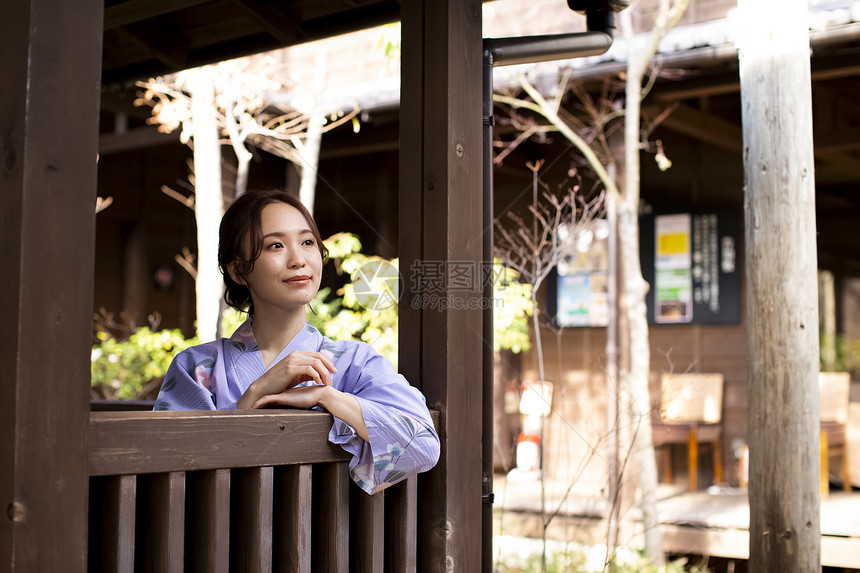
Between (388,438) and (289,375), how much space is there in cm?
25

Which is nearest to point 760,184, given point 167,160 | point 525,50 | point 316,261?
point 525,50

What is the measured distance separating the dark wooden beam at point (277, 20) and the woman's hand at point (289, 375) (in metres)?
1.62

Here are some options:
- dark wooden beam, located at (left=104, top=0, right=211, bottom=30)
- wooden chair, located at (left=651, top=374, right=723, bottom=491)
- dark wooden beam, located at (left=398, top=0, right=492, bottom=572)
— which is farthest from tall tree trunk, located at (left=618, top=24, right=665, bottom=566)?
dark wooden beam, located at (left=398, top=0, right=492, bottom=572)

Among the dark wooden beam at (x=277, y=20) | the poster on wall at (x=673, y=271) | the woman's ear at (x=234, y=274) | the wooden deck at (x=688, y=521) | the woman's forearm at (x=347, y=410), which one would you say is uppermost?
the dark wooden beam at (x=277, y=20)

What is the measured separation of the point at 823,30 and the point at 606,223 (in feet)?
8.22

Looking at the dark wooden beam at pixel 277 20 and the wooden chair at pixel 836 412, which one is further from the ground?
the dark wooden beam at pixel 277 20

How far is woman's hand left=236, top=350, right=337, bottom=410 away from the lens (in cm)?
186

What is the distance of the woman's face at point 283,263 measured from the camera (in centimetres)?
207

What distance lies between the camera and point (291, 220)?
2.10 m

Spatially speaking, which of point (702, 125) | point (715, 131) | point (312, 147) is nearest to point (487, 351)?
point (312, 147)

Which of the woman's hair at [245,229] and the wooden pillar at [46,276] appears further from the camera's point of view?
the woman's hair at [245,229]

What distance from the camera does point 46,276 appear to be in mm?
1392

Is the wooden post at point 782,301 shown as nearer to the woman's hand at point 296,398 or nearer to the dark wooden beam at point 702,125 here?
the woman's hand at point 296,398

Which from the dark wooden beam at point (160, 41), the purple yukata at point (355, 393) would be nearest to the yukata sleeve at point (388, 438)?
the purple yukata at point (355, 393)
